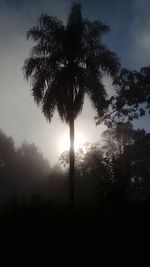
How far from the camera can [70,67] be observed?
911 inches

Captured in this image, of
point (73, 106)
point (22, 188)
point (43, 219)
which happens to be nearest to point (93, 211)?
point (43, 219)

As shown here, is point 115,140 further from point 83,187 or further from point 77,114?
point 77,114

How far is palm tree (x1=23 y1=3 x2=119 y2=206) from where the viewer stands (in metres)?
23.0

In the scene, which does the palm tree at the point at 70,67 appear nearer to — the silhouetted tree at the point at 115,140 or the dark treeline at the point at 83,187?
the dark treeline at the point at 83,187

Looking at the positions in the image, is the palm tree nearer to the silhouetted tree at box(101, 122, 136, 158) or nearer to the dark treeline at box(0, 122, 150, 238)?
the dark treeline at box(0, 122, 150, 238)

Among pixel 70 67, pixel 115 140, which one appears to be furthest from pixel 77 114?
pixel 115 140

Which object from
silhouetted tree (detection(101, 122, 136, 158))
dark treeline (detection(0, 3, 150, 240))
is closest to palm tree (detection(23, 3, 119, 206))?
dark treeline (detection(0, 3, 150, 240))

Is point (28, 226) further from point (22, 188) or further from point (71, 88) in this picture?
point (22, 188)

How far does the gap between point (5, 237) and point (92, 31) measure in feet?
52.1

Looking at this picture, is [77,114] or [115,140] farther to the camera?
[115,140]

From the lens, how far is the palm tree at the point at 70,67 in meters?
23.0

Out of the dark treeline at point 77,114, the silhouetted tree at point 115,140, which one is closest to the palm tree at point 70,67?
the dark treeline at point 77,114

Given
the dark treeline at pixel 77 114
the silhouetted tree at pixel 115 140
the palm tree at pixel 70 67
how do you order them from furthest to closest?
the silhouetted tree at pixel 115 140
the palm tree at pixel 70 67
the dark treeline at pixel 77 114

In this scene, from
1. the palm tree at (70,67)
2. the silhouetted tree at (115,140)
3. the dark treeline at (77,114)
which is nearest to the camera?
the dark treeline at (77,114)
